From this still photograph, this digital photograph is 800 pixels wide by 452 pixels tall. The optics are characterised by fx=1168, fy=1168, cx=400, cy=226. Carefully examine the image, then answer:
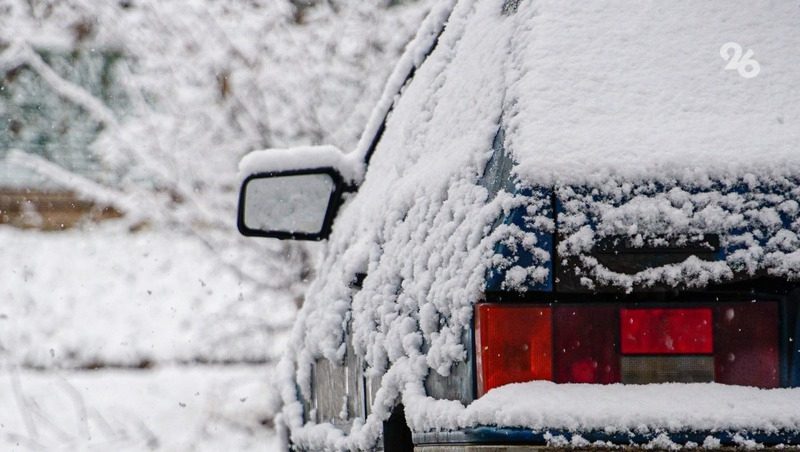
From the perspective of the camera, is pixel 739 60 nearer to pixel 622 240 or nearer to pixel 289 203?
pixel 622 240

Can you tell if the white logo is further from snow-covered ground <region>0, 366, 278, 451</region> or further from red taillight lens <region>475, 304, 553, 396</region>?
snow-covered ground <region>0, 366, 278, 451</region>

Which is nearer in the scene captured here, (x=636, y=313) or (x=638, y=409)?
(x=638, y=409)

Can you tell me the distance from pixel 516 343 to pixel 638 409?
0.22 meters

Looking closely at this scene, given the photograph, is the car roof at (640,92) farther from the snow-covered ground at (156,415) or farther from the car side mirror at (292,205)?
the snow-covered ground at (156,415)

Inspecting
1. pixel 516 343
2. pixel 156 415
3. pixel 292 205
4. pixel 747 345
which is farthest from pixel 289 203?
pixel 156 415

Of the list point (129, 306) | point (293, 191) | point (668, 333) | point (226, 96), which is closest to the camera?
point (668, 333)

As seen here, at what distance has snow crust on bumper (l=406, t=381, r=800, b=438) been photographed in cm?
177

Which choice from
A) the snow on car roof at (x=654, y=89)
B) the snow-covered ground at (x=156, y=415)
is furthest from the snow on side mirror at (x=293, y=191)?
the snow-covered ground at (x=156, y=415)

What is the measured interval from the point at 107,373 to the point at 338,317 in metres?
9.19

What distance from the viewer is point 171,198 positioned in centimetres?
1091

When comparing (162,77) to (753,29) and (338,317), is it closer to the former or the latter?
(338,317)

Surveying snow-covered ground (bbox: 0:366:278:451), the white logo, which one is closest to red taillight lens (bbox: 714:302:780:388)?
the white logo

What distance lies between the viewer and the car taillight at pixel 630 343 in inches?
73.8

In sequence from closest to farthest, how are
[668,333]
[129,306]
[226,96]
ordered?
[668,333]
[226,96]
[129,306]
